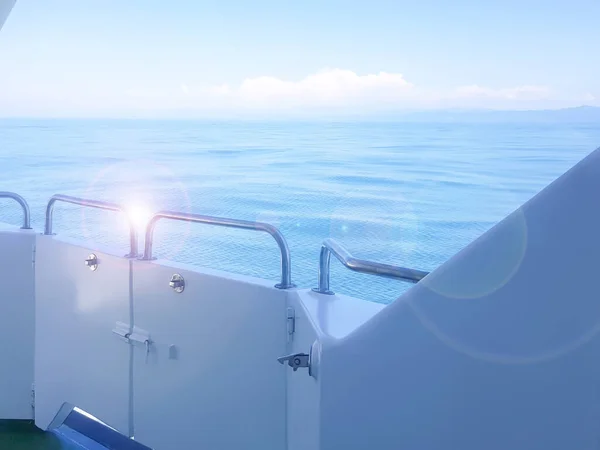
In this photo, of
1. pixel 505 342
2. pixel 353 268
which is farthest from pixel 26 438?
pixel 505 342

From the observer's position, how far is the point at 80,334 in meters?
2.10

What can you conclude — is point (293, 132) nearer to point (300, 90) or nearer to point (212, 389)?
point (300, 90)

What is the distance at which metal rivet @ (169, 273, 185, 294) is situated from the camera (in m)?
1.77

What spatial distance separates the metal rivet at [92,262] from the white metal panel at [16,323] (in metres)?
0.30

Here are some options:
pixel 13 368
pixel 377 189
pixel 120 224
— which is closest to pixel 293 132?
pixel 377 189

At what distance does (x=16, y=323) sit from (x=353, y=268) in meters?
1.45

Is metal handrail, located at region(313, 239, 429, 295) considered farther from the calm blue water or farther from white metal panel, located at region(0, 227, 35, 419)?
white metal panel, located at region(0, 227, 35, 419)

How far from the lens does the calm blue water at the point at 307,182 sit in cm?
694

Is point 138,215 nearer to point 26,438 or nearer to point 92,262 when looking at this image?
point 92,262

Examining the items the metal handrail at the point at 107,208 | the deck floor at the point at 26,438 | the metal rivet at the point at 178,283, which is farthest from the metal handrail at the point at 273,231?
the deck floor at the point at 26,438

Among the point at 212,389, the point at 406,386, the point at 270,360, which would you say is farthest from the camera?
the point at 212,389

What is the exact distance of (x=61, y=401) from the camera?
2148 mm

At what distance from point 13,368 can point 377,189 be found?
11.1 meters

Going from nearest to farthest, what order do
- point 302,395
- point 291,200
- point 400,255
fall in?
point 302,395 → point 400,255 → point 291,200
